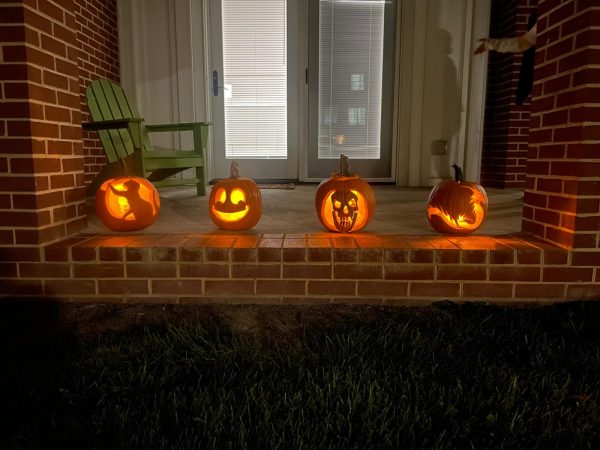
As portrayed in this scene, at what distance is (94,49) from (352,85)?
2444mm

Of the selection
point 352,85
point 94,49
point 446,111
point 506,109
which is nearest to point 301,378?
point 94,49

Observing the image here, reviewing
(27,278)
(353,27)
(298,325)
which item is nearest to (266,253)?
(298,325)

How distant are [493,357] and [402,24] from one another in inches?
159

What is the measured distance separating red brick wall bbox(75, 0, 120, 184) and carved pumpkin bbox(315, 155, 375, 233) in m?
2.81

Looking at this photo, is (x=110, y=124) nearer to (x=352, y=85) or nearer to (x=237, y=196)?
(x=237, y=196)

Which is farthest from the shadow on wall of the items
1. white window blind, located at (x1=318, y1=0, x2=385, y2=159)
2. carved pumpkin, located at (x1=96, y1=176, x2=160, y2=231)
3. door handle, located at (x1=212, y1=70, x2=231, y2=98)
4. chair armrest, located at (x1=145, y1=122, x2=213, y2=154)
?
carved pumpkin, located at (x1=96, y1=176, x2=160, y2=231)

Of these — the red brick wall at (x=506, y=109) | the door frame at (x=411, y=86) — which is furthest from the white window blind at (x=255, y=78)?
the red brick wall at (x=506, y=109)

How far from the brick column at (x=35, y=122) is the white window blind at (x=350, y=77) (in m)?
3.17

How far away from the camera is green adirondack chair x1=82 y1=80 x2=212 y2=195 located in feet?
10.4

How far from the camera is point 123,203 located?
1888 millimetres

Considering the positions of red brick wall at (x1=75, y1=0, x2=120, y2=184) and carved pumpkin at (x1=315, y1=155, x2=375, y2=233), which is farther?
red brick wall at (x1=75, y1=0, x2=120, y2=184)

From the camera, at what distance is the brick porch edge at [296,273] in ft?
5.38

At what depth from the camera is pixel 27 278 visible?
1.66m

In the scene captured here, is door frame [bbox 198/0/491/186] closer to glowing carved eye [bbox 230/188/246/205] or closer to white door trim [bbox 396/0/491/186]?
white door trim [bbox 396/0/491/186]
